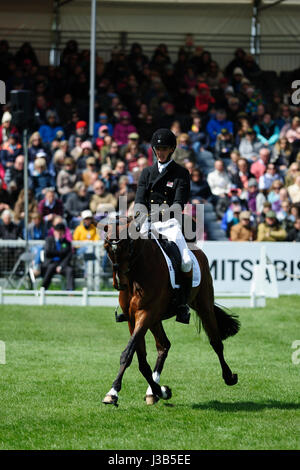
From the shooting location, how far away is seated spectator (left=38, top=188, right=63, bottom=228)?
814 inches

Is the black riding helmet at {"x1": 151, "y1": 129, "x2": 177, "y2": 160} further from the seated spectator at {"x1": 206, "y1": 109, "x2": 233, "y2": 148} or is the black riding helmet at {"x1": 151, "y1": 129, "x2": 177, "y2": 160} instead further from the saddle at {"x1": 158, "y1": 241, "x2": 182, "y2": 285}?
the seated spectator at {"x1": 206, "y1": 109, "x2": 233, "y2": 148}

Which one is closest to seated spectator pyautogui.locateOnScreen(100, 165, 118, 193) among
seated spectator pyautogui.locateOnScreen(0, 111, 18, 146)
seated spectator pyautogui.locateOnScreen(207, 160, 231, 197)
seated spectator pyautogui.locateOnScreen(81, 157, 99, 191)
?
seated spectator pyautogui.locateOnScreen(81, 157, 99, 191)

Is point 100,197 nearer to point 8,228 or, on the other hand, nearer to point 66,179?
point 66,179

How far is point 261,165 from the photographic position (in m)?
23.7

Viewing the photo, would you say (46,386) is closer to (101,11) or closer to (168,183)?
(168,183)

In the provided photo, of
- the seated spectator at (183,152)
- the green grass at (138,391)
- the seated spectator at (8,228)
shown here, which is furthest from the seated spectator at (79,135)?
the green grass at (138,391)

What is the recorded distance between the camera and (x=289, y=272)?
64.0ft

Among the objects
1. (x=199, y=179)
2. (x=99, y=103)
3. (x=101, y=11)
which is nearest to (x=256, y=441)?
(x=199, y=179)

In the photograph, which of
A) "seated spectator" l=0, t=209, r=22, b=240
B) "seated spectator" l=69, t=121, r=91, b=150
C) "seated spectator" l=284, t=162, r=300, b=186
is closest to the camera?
"seated spectator" l=0, t=209, r=22, b=240

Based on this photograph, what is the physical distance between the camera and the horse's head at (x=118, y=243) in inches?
326

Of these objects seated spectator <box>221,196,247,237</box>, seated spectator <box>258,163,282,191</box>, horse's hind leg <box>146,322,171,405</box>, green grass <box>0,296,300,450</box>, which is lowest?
green grass <box>0,296,300,450</box>

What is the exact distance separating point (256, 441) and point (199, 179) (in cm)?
1476

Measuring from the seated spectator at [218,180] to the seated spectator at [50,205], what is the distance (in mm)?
4107

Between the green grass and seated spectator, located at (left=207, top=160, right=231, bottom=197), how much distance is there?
6.93 metres
